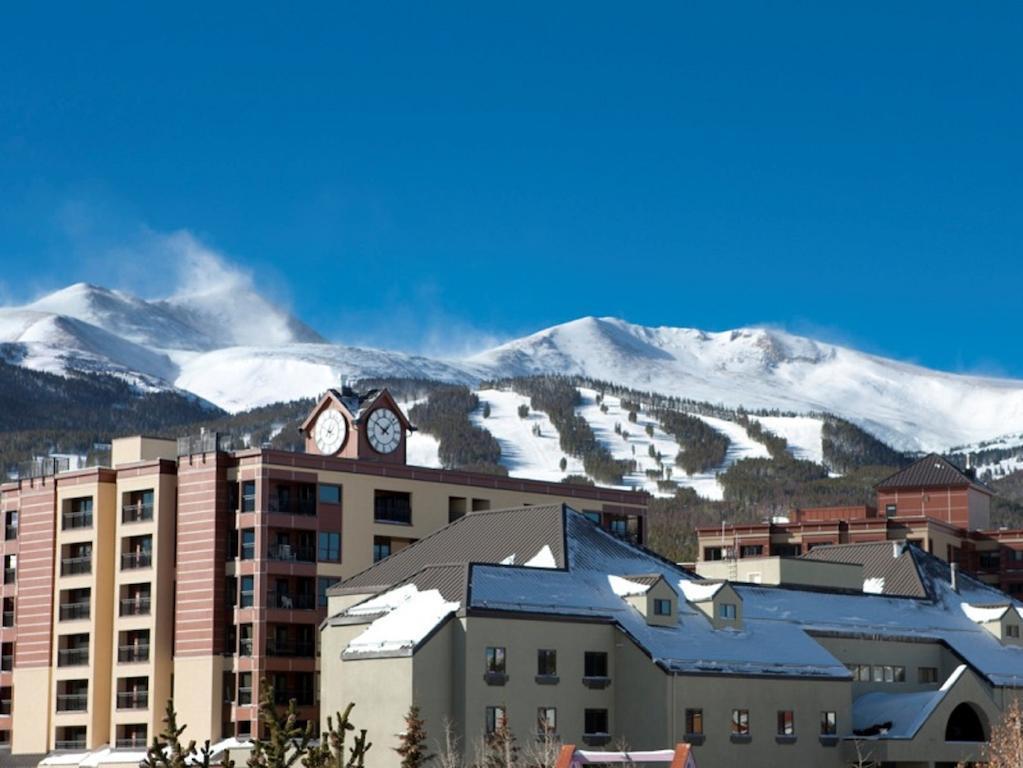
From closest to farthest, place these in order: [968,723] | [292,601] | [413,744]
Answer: [413,744] < [968,723] < [292,601]

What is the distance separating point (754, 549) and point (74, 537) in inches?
2794

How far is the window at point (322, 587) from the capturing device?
113m

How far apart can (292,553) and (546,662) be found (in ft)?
92.4

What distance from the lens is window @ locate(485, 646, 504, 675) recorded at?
86250 millimetres

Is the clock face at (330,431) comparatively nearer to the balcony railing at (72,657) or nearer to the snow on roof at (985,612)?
the balcony railing at (72,657)

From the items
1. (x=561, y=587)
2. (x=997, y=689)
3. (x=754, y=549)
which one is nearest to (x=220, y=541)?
(x=561, y=587)

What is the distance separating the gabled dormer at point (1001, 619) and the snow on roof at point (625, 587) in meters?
28.5

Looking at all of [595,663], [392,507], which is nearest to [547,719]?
[595,663]

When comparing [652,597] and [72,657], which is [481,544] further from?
[72,657]

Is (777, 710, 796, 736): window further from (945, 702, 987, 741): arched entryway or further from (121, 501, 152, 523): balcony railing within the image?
(121, 501, 152, 523): balcony railing

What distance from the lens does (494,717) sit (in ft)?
281

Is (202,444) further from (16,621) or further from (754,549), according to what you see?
(754,549)

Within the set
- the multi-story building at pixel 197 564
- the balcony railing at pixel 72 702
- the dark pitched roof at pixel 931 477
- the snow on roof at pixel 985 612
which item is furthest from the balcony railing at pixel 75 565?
the dark pitched roof at pixel 931 477

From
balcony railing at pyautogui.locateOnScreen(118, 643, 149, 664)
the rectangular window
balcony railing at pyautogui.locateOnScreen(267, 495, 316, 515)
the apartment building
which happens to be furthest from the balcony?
the rectangular window
